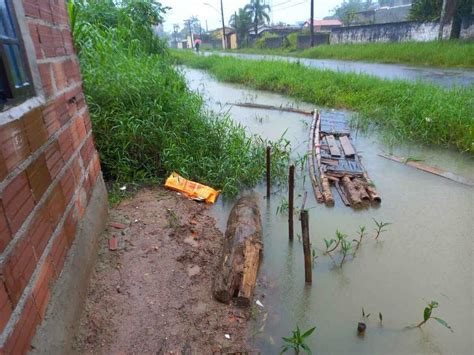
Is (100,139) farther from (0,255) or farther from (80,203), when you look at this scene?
(0,255)

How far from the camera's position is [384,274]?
2729mm

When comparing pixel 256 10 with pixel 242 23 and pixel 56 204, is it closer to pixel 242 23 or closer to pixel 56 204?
pixel 242 23

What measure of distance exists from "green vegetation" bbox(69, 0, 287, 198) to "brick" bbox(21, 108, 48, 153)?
214cm

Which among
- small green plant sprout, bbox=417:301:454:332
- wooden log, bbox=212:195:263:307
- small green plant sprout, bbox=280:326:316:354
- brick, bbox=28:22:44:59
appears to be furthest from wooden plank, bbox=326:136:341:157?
brick, bbox=28:22:44:59

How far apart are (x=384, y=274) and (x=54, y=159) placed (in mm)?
2442

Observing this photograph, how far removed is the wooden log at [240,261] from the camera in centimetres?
231

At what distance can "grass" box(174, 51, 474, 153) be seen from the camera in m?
5.32

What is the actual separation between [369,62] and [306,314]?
14.2 metres

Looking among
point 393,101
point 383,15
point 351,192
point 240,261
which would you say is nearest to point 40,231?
point 240,261

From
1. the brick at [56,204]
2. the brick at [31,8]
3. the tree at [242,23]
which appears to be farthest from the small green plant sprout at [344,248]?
the tree at [242,23]

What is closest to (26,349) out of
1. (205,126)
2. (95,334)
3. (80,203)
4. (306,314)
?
(95,334)

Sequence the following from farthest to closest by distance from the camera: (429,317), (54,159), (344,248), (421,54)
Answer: (421,54), (344,248), (429,317), (54,159)

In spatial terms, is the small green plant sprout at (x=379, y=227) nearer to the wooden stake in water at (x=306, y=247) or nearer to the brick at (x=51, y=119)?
the wooden stake in water at (x=306, y=247)

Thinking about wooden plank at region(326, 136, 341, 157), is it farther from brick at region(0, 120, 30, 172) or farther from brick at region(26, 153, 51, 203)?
brick at region(0, 120, 30, 172)
